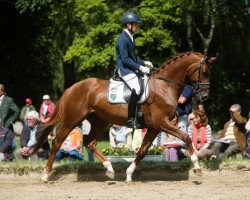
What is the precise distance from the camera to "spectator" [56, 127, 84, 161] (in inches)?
637

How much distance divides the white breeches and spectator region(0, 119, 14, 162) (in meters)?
4.28

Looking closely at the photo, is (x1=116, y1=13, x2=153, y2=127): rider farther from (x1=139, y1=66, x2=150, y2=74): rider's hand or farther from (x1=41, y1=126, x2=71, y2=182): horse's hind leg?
(x1=41, y1=126, x2=71, y2=182): horse's hind leg

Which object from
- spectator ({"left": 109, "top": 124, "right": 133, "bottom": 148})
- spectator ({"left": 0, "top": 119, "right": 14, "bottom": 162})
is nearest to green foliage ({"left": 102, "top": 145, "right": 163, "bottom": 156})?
spectator ({"left": 109, "top": 124, "right": 133, "bottom": 148})

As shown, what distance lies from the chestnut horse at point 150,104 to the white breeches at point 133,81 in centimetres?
29

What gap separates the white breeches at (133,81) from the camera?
13.4 metres

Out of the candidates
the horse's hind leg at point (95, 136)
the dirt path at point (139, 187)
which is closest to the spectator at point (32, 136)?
the dirt path at point (139, 187)

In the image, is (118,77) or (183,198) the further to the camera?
(118,77)

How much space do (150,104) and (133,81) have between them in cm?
52

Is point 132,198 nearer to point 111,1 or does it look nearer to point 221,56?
point 111,1

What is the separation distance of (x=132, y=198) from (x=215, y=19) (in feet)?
75.3

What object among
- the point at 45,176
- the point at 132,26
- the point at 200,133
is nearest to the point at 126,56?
the point at 132,26

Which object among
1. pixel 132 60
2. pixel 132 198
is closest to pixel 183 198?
pixel 132 198

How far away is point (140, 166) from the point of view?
1411 cm

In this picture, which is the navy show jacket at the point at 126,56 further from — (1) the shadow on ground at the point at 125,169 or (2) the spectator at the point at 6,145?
(2) the spectator at the point at 6,145
